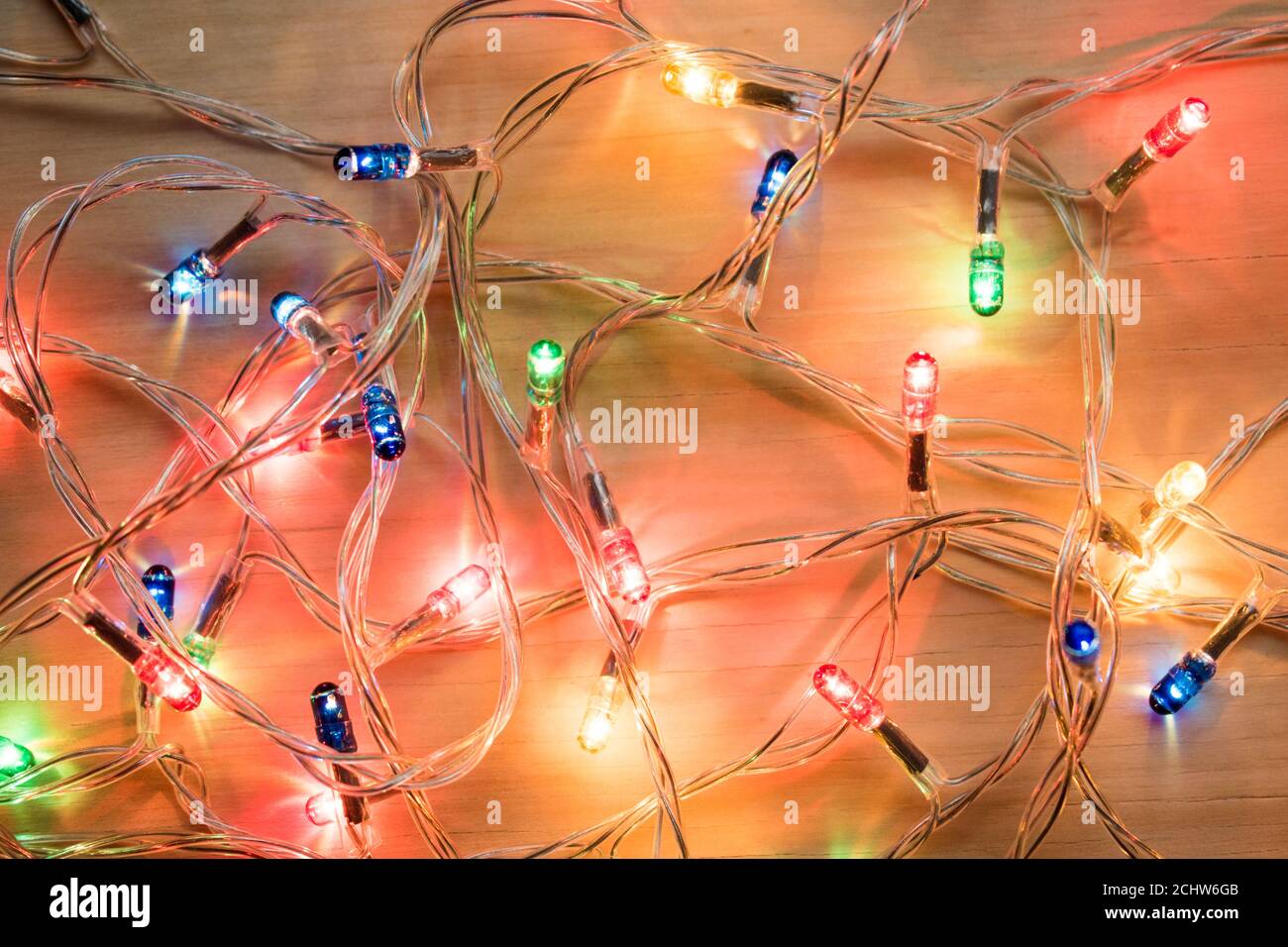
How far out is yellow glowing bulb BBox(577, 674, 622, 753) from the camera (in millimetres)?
1221

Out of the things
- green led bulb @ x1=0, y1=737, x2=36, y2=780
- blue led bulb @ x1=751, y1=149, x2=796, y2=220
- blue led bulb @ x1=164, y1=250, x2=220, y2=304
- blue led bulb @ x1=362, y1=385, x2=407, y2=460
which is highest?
blue led bulb @ x1=751, y1=149, x2=796, y2=220

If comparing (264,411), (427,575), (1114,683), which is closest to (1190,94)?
(1114,683)

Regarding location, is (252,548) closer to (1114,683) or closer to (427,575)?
(427,575)

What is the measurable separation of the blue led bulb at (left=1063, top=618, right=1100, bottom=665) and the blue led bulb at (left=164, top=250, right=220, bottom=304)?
114cm

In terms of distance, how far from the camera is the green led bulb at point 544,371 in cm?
120

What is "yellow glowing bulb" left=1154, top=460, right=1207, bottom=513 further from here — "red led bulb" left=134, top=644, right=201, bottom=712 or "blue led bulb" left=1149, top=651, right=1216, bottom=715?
"red led bulb" left=134, top=644, right=201, bottom=712

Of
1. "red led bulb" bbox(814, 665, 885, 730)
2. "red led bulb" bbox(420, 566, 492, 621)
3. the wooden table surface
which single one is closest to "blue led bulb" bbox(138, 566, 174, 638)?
the wooden table surface

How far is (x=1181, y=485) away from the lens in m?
1.21

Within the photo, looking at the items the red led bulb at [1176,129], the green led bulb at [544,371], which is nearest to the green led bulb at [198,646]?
the green led bulb at [544,371]

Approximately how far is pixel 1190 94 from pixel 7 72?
156 centimetres

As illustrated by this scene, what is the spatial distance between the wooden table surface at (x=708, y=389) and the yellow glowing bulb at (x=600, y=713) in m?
0.04

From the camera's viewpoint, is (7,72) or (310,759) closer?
(310,759)

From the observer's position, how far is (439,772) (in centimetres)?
123
